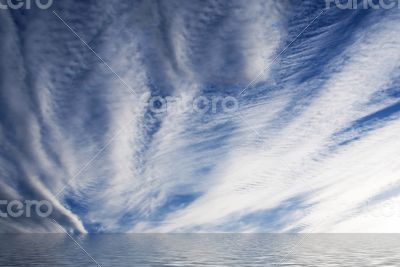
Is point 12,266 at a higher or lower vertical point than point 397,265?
lower

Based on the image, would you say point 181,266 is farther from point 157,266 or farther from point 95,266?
point 95,266

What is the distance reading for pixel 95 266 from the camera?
21.7 m

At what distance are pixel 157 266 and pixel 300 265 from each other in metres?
9.97

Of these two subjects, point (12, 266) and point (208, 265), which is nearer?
point (12, 266)

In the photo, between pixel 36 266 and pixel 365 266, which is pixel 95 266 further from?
pixel 365 266

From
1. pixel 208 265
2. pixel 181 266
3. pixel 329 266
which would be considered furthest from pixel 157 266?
pixel 329 266

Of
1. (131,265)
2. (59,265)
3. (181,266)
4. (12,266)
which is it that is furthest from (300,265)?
(12,266)

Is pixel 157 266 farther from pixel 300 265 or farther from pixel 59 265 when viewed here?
pixel 300 265

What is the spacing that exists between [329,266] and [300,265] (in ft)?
6.76

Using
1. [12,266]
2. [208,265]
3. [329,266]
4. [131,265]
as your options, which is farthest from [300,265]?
[12,266]

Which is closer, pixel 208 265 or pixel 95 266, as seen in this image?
pixel 95 266

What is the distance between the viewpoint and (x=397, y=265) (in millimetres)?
22875

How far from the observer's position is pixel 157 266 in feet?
74.3

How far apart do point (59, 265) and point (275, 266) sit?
15.0m
